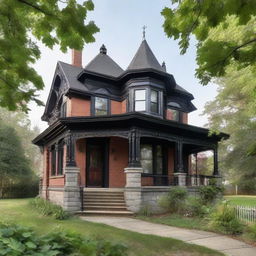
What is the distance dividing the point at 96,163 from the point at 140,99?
4226 mm

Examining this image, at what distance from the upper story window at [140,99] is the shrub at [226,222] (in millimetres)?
8049

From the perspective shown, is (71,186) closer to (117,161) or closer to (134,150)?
(134,150)

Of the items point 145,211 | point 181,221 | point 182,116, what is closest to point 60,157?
point 145,211

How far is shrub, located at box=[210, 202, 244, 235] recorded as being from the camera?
26.5ft

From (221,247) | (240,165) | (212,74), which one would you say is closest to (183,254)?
(221,247)

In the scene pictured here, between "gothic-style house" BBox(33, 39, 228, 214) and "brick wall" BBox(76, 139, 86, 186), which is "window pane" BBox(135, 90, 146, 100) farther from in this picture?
"brick wall" BBox(76, 139, 86, 186)

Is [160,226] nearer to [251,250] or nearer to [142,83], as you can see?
[251,250]

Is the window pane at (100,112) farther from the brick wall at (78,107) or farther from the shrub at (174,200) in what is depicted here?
the shrub at (174,200)

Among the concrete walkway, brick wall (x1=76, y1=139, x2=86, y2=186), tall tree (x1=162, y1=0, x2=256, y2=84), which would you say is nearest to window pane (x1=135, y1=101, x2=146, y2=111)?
brick wall (x1=76, y1=139, x2=86, y2=186)

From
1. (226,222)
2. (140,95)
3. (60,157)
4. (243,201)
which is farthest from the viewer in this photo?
(243,201)

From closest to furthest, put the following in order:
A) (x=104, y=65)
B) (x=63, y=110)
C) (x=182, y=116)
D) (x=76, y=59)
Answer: (x=63, y=110), (x=104, y=65), (x=182, y=116), (x=76, y=59)

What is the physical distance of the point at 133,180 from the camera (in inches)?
472

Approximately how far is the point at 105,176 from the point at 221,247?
9174 millimetres

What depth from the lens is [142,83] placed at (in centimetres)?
1565
